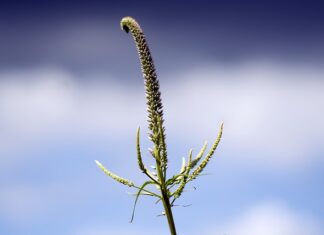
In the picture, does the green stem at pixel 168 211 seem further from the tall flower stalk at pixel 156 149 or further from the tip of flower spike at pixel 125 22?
the tip of flower spike at pixel 125 22

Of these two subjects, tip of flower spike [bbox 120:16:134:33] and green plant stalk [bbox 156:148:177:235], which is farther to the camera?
tip of flower spike [bbox 120:16:134:33]

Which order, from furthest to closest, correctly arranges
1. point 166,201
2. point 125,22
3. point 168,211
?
1. point 125,22
2. point 166,201
3. point 168,211

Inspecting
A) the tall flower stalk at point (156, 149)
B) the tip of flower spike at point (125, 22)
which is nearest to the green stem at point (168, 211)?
the tall flower stalk at point (156, 149)

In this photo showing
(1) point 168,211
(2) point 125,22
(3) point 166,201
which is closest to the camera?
(1) point 168,211

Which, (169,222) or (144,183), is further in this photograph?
(144,183)

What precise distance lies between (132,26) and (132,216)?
2111 millimetres

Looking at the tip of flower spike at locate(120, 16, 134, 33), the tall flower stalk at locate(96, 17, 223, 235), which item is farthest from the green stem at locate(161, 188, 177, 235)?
the tip of flower spike at locate(120, 16, 134, 33)

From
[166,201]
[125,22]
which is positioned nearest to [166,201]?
Answer: [166,201]

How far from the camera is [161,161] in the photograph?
444cm

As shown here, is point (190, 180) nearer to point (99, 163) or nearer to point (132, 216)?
point (132, 216)

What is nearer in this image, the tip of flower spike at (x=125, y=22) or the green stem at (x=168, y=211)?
the green stem at (x=168, y=211)

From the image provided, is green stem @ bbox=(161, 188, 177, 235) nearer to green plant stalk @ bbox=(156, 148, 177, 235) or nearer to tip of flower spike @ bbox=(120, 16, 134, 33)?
green plant stalk @ bbox=(156, 148, 177, 235)

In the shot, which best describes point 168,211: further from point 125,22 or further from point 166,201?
point 125,22

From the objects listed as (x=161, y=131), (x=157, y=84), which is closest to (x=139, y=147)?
(x=161, y=131)
